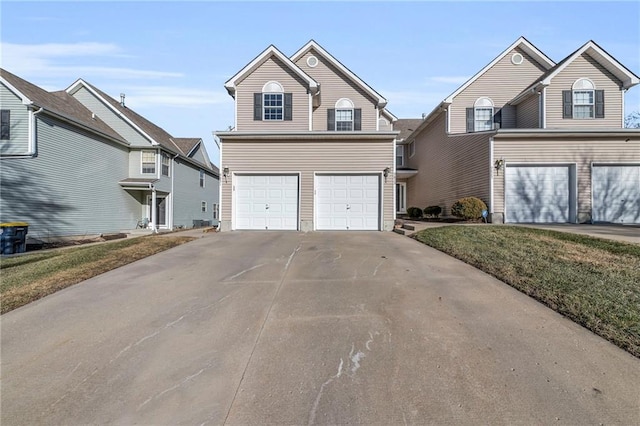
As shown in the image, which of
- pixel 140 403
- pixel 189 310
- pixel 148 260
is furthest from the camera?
pixel 148 260

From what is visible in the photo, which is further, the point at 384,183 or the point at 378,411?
the point at 384,183

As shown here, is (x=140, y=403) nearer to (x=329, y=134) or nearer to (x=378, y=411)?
(x=378, y=411)

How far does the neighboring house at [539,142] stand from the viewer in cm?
1347

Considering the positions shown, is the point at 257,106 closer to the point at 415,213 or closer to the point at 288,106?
the point at 288,106

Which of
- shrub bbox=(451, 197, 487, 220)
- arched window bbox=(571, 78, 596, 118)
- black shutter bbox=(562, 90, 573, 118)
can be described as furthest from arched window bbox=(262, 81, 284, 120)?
arched window bbox=(571, 78, 596, 118)

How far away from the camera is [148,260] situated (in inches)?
299

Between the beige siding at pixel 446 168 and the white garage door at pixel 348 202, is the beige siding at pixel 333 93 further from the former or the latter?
the beige siding at pixel 446 168

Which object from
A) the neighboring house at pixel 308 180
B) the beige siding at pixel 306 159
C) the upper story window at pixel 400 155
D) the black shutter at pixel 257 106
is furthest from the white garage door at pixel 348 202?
the upper story window at pixel 400 155

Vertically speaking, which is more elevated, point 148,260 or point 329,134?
point 329,134

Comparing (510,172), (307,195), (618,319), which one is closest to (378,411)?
(618,319)

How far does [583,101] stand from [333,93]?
1226cm

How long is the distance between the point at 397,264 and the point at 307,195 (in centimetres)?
704

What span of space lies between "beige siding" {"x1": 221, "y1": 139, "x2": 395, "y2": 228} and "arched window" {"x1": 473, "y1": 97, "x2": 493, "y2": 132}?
745 cm

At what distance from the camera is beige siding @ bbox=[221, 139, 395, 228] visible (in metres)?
13.2
